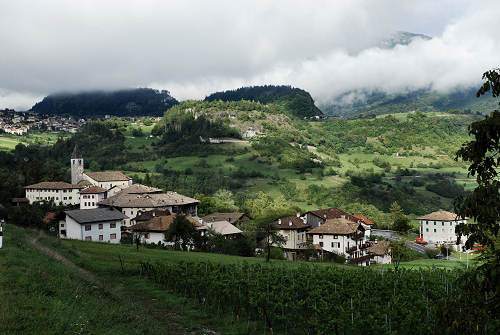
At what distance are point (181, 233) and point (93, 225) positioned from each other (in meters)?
11.3

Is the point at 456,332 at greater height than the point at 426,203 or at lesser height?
greater

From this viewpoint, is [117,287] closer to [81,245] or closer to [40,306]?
[40,306]

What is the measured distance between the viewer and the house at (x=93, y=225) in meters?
51.3

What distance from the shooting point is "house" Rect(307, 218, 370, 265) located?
60938 millimetres

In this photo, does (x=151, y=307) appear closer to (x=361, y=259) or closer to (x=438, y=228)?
(x=361, y=259)

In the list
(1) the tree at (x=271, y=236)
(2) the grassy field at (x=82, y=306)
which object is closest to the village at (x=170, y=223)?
(1) the tree at (x=271, y=236)

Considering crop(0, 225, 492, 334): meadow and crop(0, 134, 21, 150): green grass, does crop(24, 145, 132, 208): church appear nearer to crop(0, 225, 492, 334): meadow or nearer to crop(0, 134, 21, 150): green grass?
crop(0, 134, 21, 150): green grass

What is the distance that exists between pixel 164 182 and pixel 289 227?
6414 cm

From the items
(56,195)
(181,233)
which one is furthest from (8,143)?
(181,233)

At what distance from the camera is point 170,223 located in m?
54.2

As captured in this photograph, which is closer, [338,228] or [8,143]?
[338,228]

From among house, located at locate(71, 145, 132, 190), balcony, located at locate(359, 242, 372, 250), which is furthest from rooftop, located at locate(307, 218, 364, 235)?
house, located at locate(71, 145, 132, 190)

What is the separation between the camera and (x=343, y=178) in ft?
506

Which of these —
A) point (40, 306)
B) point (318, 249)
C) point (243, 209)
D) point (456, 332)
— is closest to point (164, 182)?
point (243, 209)
